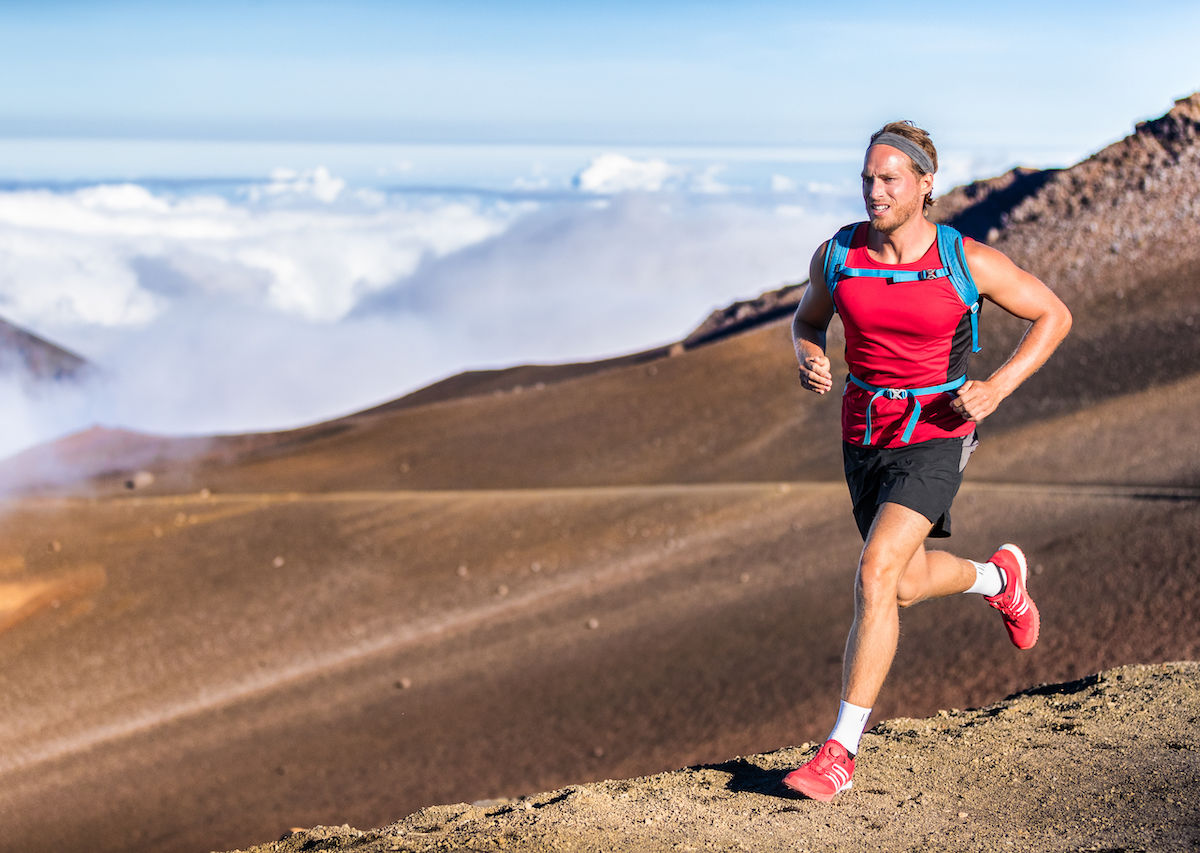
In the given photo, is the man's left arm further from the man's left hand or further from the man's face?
the man's face

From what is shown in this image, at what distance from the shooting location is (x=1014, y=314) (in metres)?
3.79

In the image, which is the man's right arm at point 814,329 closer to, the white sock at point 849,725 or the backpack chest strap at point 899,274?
the backpack chest strap at point 899,274

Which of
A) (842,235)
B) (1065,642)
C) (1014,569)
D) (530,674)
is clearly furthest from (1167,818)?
(530,674)

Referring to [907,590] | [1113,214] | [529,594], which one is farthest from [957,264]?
[1113,214]

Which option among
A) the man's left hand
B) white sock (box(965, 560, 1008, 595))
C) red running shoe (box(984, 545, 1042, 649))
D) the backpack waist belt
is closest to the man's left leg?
the backpack waist belt

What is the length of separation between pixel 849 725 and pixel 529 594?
732 cm

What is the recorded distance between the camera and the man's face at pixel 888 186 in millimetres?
3775

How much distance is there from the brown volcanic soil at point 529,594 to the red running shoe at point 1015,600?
1.42ft

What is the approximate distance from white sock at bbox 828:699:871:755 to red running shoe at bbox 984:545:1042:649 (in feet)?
3.93

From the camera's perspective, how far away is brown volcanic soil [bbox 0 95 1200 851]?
8.44m

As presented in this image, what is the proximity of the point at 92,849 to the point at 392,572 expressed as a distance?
172 inches

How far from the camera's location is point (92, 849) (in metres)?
7.81

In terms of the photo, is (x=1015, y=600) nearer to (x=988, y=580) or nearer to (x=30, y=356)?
(x=988, y=580)

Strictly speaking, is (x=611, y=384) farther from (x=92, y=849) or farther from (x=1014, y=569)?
(x=1014, y=569)
